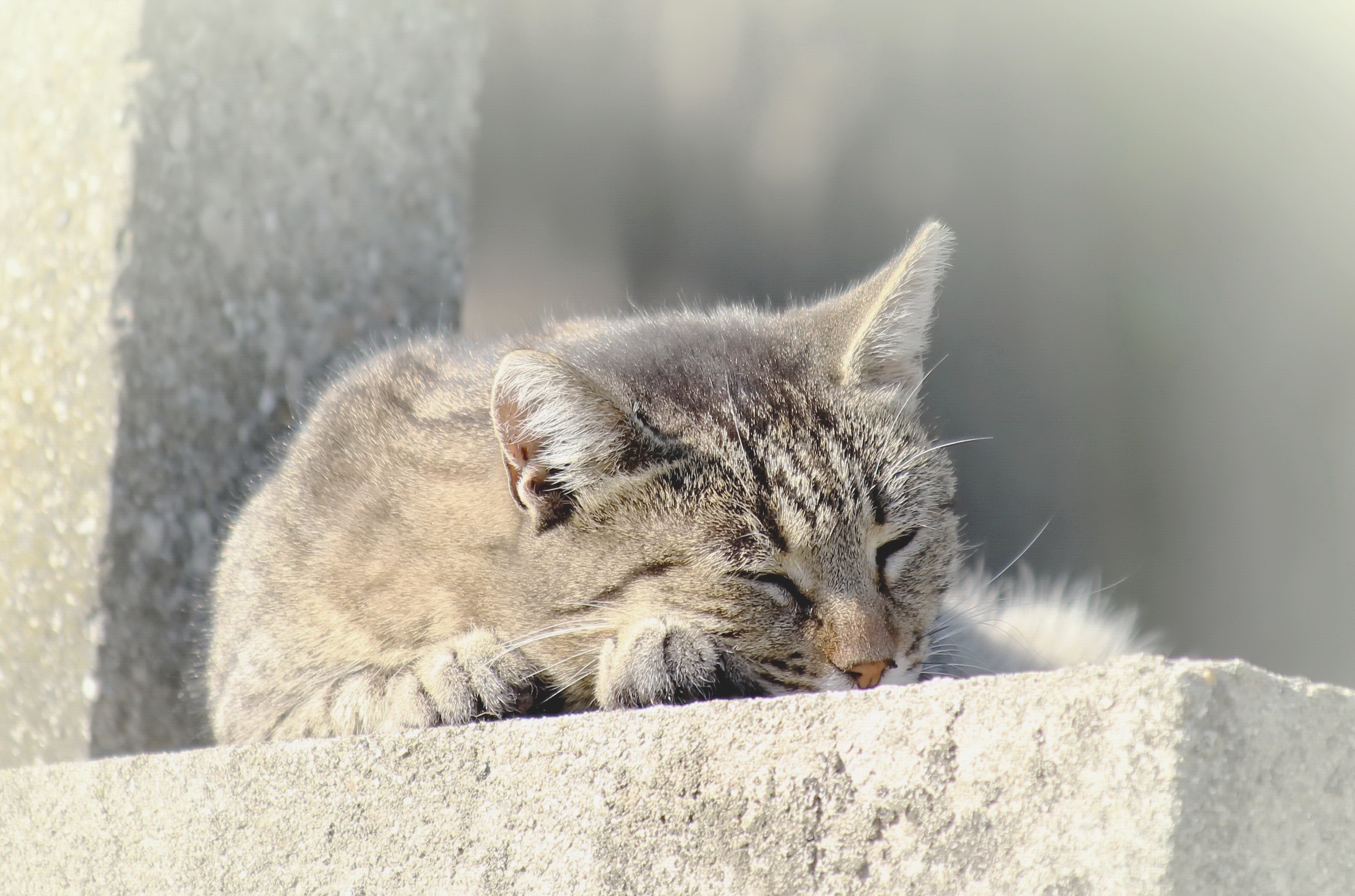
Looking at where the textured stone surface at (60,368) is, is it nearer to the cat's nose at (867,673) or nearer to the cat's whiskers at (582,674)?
the cat's whiskers at (582,674)

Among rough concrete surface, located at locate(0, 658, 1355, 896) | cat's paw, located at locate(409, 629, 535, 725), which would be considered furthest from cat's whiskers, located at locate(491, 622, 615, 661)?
rough concrete surface, located at locate(0, 658, 1355, 896)

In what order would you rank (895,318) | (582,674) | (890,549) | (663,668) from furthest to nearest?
(895,318) < (890,549) < (582,674) < (663,668)

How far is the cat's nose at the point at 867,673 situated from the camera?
146 cm

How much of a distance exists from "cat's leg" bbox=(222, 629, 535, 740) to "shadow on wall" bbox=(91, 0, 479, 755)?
0.69 meters

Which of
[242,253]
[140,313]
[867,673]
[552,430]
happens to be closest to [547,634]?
[552,430]

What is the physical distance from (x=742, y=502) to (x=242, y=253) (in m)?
1.52

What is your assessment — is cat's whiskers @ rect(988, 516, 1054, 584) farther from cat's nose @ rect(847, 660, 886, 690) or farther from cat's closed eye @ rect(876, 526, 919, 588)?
cat's nose @ rect(847, 660, 886, 690)

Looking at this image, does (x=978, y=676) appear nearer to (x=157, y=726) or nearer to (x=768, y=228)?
(x=157, y=726)

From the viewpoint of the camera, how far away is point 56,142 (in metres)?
2.27

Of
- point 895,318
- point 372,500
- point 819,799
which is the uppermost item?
point 895,318

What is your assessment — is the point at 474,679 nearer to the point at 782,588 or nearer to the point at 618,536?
the point at 618,536

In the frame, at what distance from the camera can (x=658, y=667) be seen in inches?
54.1

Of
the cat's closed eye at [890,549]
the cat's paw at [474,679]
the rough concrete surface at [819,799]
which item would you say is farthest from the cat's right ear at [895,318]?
the rough concrete surface at [819,799]

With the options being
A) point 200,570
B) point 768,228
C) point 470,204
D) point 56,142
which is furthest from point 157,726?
point 768,228
